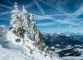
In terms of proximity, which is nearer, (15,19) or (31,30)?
(15,19)

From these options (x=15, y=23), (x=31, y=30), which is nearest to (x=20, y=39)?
(x=15, y=23)

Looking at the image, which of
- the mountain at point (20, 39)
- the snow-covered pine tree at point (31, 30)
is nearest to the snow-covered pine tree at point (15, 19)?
the mountain at point (20, 39)

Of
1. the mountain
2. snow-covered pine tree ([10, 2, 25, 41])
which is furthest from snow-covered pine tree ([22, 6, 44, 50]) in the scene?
snow-covered pine tree ([10, 2, 25, 41])

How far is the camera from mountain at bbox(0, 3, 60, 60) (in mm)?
38834

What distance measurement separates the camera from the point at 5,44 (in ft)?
153

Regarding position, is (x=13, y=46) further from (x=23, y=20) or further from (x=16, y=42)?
(x=23, y=20)

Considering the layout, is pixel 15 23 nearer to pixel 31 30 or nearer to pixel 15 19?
pixel 15 19

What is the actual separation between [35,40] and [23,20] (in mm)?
12311

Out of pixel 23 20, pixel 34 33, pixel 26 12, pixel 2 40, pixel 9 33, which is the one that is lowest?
pixel 2 40

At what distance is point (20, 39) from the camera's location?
52.3 m

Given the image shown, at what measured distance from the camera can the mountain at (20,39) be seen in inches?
1529

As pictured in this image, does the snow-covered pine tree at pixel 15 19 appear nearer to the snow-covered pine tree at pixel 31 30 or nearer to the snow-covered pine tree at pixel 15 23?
the snow-covered pine tree at pixel 15 23

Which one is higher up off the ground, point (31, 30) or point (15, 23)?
point (31, 30)

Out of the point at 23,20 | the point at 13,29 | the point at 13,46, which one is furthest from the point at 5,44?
the point at 23,20
